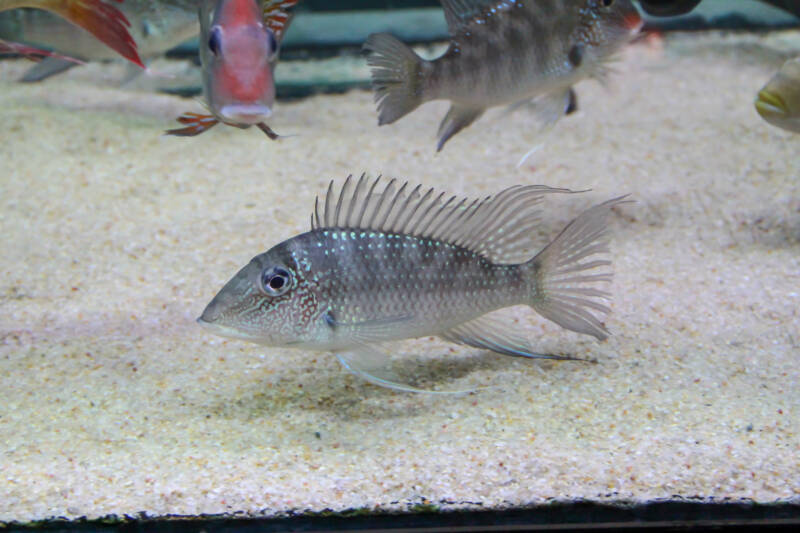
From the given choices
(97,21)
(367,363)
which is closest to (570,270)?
(367,363)

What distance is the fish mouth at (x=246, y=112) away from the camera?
187 cm

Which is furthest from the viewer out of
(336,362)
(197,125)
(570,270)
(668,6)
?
(668,6)

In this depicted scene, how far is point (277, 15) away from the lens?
7.13 ft

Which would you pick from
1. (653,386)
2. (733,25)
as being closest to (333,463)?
(653,386)

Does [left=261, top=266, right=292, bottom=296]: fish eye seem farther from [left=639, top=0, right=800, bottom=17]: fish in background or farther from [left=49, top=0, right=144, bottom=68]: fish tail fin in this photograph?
[left=639, top=0, right=800, bottom=17]: fish in background

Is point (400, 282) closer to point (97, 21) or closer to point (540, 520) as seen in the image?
point (540, 520)

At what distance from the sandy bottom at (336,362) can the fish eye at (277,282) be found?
1.46 feet

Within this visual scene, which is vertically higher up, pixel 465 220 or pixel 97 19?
pixel 97 19

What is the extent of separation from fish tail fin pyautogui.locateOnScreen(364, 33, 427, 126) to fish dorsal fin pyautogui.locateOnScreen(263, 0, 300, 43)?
0.67 m

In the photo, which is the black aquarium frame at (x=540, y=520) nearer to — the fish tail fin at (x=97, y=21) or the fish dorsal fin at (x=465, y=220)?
the fish dorsal fin at (x=465, y=220)

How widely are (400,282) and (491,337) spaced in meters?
0.46

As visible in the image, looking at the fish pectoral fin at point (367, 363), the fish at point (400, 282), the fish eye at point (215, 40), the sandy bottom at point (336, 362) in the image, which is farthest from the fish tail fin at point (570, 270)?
the fish eye at point (215, 40)

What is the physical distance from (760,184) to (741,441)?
2.81 metres

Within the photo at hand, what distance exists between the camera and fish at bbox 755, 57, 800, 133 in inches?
138
